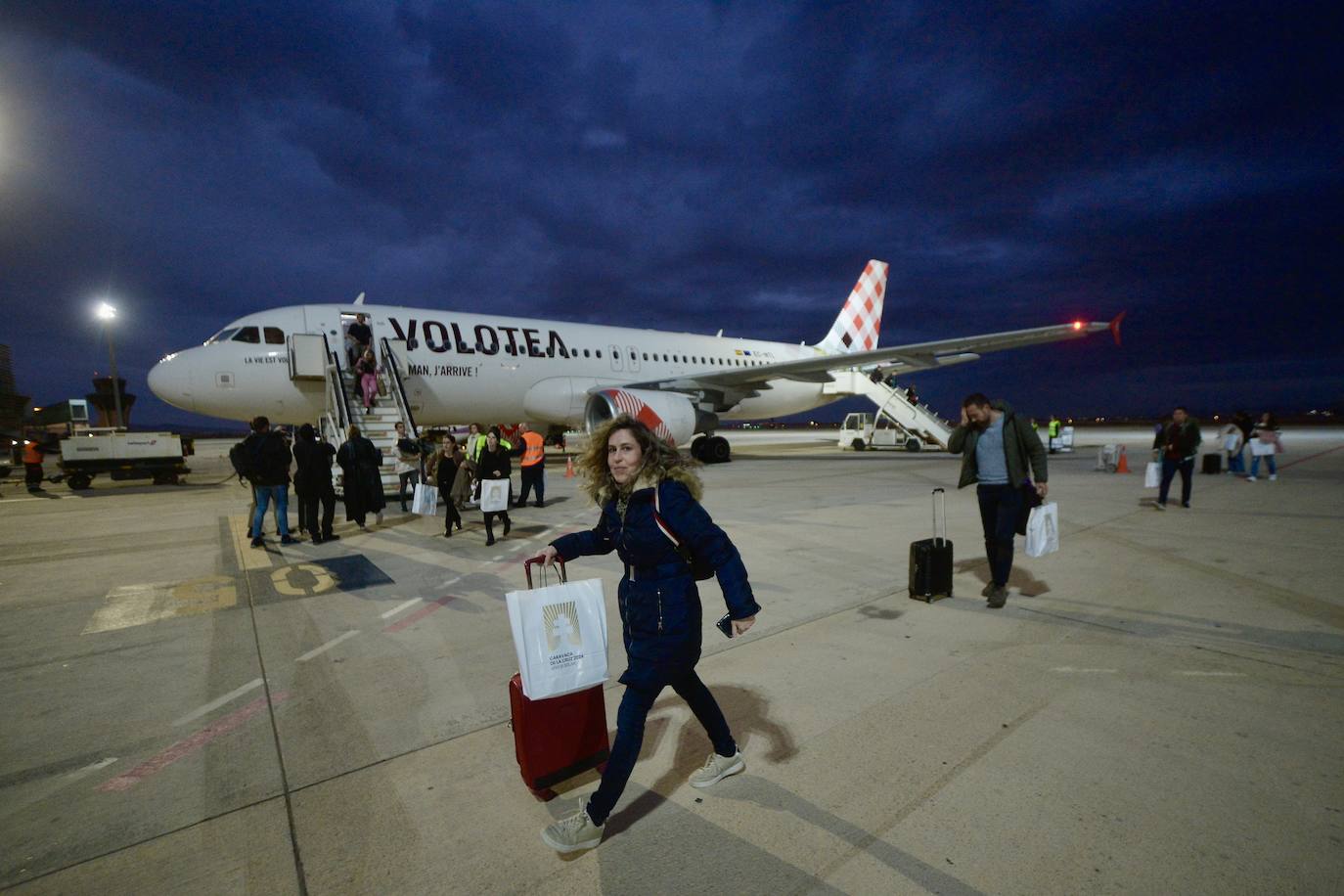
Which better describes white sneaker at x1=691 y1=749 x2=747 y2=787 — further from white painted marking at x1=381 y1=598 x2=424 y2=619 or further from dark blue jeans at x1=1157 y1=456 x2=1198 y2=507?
dark blue jeans at x1=1157 y1=456 x2=1198 y2=507

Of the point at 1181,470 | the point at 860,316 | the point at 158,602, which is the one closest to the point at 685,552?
the point at 158,602

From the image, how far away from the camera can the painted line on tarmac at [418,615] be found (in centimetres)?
425

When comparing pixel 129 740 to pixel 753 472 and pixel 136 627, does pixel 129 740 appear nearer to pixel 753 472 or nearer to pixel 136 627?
pixel 136 627

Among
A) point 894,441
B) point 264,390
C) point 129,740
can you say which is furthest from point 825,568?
point 894,441

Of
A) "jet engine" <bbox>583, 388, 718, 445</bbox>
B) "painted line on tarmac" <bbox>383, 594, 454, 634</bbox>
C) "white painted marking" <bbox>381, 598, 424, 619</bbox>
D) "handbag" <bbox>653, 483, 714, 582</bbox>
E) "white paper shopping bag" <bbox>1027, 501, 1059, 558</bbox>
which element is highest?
"jet engine" <bbox>583, 388, 718, 445</bbox>

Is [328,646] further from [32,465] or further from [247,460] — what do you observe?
[32,465]

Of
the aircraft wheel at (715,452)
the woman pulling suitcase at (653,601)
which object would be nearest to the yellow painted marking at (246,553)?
the woman pulling suitcase at (653,601)

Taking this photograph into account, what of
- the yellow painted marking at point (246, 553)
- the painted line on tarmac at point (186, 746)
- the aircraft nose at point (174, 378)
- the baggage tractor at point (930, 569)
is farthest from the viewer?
the aircraft nose at point (174, 378)

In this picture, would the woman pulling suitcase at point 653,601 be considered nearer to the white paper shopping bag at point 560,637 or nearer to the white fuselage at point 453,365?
the white paper shopping bag at point 560,637

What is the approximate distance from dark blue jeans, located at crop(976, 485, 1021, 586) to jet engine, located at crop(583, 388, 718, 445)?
8757mm

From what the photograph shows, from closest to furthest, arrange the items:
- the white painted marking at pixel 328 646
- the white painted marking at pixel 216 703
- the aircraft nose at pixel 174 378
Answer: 1. the white painted marking at pixel 216 703
2. the white painted marking at pixel 328 646
3. the aircraft nose at pixel 174 378

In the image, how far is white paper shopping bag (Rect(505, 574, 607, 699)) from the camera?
2023 mm

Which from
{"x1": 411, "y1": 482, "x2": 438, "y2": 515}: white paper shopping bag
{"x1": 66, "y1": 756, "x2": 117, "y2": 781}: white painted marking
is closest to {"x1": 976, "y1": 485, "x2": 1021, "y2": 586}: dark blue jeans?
{"x1": 66, "y1": 756, "x2": 117, "y2": 781}: white painted marking

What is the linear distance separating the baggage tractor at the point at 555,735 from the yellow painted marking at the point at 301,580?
12.9ft
